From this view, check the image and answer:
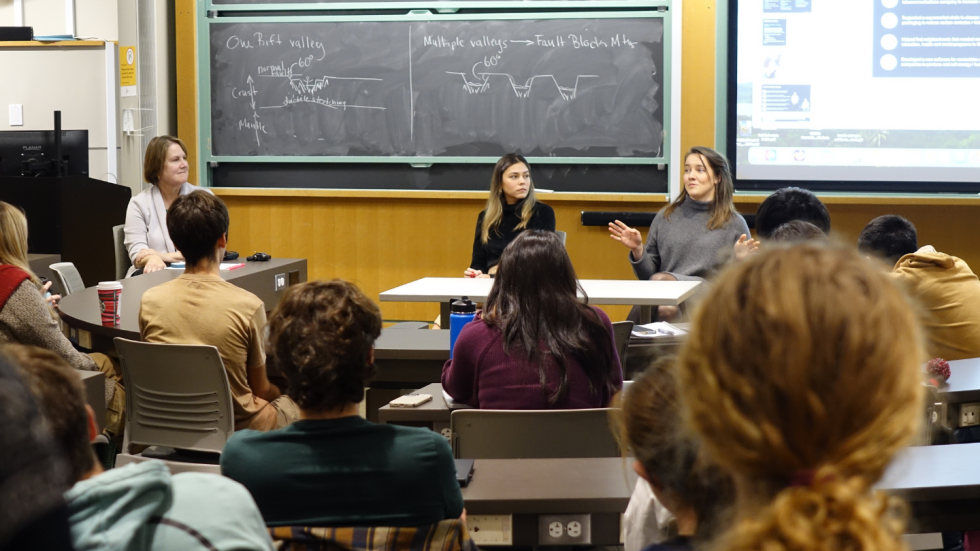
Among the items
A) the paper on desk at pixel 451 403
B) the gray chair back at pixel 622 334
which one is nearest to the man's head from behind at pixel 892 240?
the gray chair back at pixel 622 334

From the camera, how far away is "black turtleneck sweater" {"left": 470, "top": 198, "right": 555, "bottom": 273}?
4.85 m

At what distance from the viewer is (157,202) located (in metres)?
4.71

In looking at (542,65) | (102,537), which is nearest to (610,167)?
(542,65)

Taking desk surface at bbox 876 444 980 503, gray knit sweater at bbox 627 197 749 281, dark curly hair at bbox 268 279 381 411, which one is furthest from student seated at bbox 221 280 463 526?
gray knit sweater at bbox 627 197 749 281

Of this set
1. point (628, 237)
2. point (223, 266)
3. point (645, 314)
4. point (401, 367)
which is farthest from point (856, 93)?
point (223, 266)

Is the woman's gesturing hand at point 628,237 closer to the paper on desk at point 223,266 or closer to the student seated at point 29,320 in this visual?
the paper on desk at point 223,266

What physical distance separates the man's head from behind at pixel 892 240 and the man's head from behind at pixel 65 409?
106 inches

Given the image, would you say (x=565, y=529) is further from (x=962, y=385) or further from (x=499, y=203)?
(x=499, y=203)

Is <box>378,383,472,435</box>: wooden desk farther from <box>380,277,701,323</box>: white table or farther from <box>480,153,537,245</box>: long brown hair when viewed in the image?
<box>480,153,537,245</box>: long brown hair

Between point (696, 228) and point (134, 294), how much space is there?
2.63m

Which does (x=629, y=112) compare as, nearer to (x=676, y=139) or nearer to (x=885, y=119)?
(x=676, y=139)

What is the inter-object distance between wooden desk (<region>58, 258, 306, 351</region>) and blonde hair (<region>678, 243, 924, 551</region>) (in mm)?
2620

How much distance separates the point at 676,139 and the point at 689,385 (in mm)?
4863

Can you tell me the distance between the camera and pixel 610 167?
5.52 m
